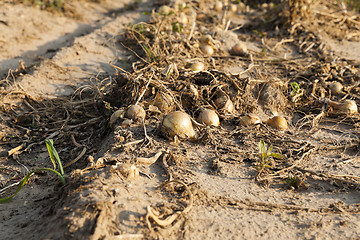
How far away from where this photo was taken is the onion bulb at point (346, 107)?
3209mm

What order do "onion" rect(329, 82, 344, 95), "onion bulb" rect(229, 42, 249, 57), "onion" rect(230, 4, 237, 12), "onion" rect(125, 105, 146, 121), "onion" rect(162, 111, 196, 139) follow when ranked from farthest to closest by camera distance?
"onion" rect(230, 4, 237, 12)
"onion bulb" rect(229, 42, 249, 57)
"onion" rect(329, 82, 344, 95)
"onion" rect(125, 105, 146, 121)
"onion" rect(162, 111, 196, 139)

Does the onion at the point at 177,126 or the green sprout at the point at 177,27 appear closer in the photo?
the onion at the point at 177,126

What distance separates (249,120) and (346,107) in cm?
100

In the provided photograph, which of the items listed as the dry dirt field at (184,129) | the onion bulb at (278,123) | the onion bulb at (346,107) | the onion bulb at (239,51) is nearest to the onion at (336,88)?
the dry dirt field at (184,129)

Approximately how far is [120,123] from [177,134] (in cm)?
50

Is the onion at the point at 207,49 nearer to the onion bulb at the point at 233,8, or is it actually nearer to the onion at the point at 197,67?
the onion at the point at 197,67

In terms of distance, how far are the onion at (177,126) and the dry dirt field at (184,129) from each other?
13mm

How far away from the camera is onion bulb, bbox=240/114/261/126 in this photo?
2.92m

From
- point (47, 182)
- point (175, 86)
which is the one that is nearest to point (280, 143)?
point (175, 86)

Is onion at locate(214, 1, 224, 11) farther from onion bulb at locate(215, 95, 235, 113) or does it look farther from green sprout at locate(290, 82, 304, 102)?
onion bulb at locate(215, 95, 235, 113)

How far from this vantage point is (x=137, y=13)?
591 centimetres

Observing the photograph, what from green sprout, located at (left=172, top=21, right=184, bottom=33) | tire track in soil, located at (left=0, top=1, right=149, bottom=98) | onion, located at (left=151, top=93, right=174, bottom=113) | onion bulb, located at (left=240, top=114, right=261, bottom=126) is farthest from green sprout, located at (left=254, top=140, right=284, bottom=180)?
green sprout, located at (left=172, top=21, right=184, bottom=33)

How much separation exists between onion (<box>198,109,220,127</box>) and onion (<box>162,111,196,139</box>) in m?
0.26

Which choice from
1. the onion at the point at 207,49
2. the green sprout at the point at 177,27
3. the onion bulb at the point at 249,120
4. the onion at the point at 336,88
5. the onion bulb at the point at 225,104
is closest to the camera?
the onion bulb at the point at 249,120
